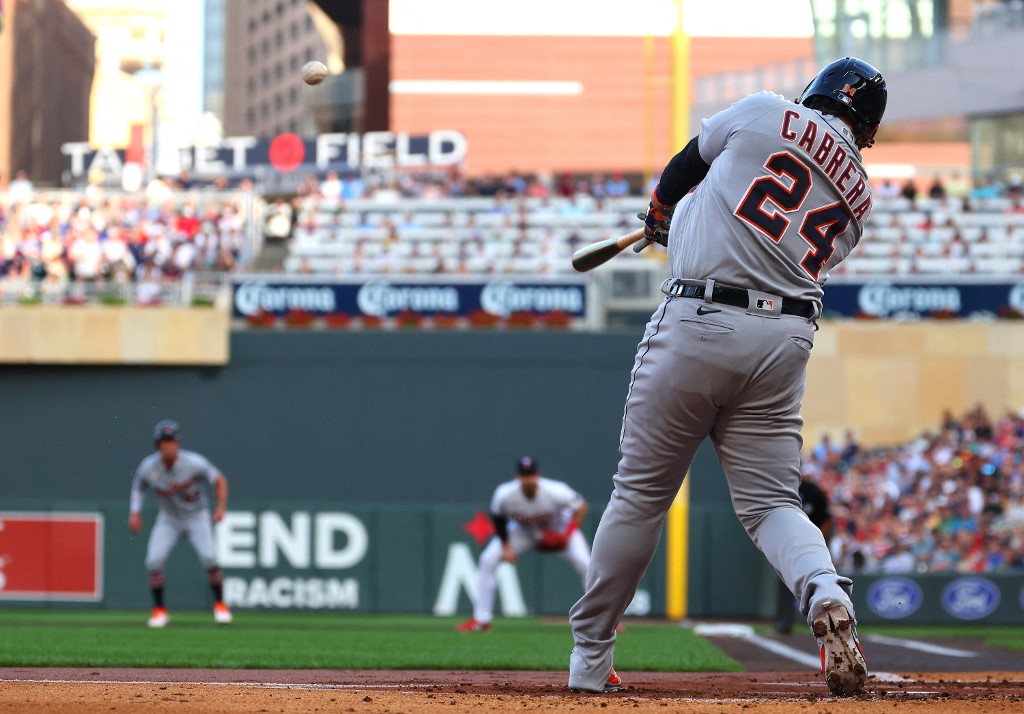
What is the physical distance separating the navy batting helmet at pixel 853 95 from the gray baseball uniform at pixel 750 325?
0.23 feet

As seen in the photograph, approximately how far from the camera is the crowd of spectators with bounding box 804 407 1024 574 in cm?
1559

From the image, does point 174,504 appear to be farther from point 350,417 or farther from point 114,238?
point 114,238

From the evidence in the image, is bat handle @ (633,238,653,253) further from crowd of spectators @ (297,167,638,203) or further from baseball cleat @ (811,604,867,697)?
crowd of spectators @ (297,167,638,203)

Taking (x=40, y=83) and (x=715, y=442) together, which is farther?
(x=40, y=83)

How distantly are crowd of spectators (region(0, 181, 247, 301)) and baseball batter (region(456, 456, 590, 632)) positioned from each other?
886 cm

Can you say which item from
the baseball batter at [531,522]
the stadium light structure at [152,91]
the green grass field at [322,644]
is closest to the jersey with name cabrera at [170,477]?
the green grass field at [322,644]

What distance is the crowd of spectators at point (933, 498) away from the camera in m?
15.6

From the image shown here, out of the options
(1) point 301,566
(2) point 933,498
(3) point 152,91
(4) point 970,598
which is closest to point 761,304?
(4) point 970,598

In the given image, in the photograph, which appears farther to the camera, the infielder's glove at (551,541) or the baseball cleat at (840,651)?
the infielder's glove at (551,541)

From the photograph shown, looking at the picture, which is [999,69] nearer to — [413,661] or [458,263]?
[458,263]

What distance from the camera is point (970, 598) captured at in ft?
49.0

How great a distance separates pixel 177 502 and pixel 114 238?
10.1 metres

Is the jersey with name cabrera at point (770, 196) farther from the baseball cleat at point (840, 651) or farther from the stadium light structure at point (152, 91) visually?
the stadium light structure at point (152, 91)

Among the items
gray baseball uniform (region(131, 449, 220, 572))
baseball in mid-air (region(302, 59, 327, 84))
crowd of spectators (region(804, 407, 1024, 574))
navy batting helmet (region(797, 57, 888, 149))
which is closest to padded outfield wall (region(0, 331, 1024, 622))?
crowd of spectators (region(804, 407, 1024, 574))
